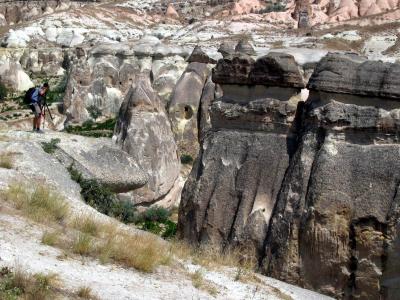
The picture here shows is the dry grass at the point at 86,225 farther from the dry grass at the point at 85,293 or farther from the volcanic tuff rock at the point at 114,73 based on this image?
the volcanic tuff rock at the point at 114,73

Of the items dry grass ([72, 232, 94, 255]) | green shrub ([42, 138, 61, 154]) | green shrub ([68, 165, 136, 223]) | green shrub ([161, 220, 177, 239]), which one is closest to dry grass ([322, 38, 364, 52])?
green shrub ([161, 220, 177, 239])

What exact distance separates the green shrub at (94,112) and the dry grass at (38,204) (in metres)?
15.3

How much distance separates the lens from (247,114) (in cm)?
805

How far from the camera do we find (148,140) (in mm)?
13641


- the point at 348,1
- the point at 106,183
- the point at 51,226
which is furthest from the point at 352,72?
the point at 348,1

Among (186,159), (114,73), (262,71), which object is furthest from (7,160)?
(114,73)

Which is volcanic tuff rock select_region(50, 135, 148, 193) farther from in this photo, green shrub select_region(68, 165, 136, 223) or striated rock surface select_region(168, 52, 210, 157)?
striated rock surface select_region(168, 52, 210, 157)

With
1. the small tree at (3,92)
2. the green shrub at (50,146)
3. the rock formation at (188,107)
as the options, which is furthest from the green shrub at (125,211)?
the small tree at (3,92)

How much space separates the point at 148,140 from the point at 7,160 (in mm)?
4294

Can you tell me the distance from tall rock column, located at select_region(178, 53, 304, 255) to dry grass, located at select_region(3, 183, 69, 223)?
1.93m

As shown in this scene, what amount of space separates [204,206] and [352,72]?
2.40 meters

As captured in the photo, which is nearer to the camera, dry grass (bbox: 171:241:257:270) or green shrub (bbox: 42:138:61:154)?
dry grass (bbox: 171:241:257:270)

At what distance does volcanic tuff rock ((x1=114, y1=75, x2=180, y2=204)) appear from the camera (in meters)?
13.4

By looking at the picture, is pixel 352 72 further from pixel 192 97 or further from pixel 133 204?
pixel 192 97
